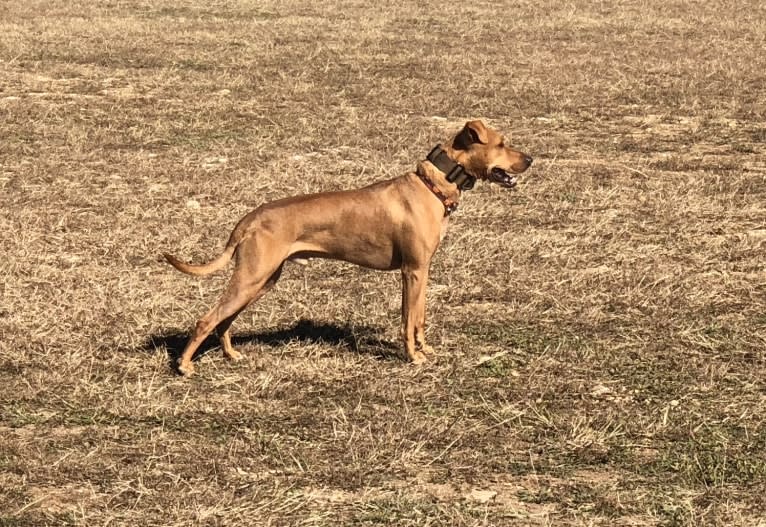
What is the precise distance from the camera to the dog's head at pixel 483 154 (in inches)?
285

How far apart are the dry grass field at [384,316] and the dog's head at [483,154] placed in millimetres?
1121

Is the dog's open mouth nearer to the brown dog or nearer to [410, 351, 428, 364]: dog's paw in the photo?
the brown dog

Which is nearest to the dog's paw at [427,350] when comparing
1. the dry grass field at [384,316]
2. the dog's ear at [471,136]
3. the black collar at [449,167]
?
A: the dry grass field at [384,316]

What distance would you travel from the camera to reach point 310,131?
13.8 metres

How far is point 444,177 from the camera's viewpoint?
718cm

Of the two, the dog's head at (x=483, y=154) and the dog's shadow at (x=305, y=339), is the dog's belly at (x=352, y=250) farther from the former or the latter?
the dog's head at (x=483, y=154)

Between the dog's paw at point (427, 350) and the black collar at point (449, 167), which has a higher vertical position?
the black collar at point (449, 167)

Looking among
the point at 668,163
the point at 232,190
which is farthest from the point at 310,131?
the point at 668,163

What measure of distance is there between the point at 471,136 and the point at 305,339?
170 cm

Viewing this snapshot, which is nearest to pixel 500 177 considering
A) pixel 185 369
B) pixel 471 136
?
pixel 471 136

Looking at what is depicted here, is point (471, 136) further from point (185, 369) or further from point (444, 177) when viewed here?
point (185, 369)

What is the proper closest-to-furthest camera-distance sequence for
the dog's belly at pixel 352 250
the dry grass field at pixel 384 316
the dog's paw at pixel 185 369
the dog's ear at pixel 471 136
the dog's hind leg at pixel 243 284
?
A: the dry grass field at pixel 384 316
the dog's hind leg at pixel 243 284
the dog's belly at pixel 352 250
the dog's paw at pixel 185 369
the dog's ear at pixel 471 136

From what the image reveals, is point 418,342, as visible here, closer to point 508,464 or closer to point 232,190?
point 508,464

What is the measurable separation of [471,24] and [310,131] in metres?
10.7
